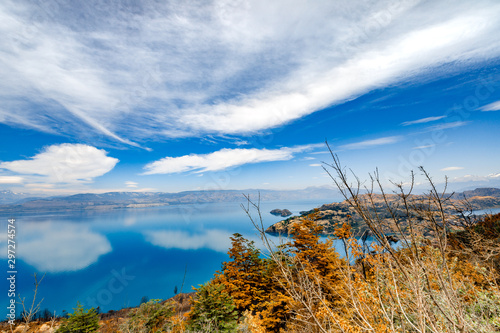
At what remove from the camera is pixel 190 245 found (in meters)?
75.2

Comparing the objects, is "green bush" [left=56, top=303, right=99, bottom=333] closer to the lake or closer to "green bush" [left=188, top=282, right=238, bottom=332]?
"green bush" [left=188, top=282, right=238, bottom=332]

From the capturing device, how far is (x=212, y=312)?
8.08 meters

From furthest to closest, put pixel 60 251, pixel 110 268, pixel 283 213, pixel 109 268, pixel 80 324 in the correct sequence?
pixel 283 213, pixel 60 251, pixel 109 268, pixel 110 268, pixel 80 324

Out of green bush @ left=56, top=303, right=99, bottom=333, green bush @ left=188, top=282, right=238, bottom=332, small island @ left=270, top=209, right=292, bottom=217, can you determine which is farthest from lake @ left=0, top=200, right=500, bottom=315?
small island @ left=270, top=209, right=292, bottom=217

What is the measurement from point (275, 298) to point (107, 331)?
12.5m

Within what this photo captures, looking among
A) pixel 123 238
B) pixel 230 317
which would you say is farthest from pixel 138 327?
pixel 123 238

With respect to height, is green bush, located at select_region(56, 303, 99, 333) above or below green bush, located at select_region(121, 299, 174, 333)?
above

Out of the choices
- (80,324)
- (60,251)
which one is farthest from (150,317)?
(60,251)

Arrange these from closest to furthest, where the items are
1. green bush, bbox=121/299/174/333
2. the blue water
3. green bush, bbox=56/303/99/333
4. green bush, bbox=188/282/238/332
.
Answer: green bush, bbox=188/282/238/332 → green bush, bbox=56/303/99/333 → green bush, bbox=121/299/174/333 → the blue water

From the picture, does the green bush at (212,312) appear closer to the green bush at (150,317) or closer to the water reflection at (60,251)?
the green bush at (150,317)

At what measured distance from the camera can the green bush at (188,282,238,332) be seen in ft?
25.6

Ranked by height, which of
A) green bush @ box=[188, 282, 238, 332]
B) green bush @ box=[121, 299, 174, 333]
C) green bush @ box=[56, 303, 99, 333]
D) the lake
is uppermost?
green bush @ box=[188, 282, 238, 332]

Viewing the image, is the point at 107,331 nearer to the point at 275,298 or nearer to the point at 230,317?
the point at 230,317

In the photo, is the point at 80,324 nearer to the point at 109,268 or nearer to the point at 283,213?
the point at 109,268
